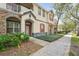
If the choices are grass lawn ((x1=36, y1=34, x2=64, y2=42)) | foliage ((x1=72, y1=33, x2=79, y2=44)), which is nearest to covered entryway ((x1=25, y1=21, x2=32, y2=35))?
grass lawn ((x1=36, y1=34, x2=64, y2=42))

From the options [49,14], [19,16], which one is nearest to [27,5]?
[19,16]

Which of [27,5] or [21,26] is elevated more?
[27,5]

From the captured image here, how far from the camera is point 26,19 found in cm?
303

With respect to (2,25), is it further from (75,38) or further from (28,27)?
(75,38)

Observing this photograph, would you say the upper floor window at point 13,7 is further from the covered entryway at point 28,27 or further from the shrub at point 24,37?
the shrub at point 24,37

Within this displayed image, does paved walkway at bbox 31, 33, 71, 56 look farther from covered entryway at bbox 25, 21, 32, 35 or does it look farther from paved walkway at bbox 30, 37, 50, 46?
covered entryway at bbox 25, 21, 32, 35

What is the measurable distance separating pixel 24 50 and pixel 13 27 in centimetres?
50

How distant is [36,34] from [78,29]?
33.8 inches

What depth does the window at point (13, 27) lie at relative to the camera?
2.87 meters

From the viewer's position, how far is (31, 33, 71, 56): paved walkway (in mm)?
2861

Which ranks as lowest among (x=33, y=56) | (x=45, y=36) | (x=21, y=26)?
(x=33, y=56)

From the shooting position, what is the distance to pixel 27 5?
296 cm

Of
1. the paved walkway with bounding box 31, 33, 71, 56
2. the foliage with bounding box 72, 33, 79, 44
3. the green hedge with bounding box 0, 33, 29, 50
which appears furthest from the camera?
the foliage with bounding box 72, 33, 79, 44

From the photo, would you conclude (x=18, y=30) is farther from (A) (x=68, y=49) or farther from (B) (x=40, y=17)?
(A) (x=68, y=49)
